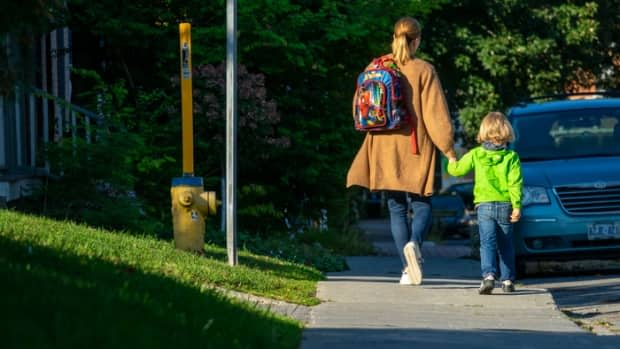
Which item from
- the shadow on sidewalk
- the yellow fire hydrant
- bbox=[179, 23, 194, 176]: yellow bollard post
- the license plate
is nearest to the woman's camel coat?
the yellow fire hydrant

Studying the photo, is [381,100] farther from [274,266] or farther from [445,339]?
[445,339]

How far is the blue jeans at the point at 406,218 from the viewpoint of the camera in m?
10.4

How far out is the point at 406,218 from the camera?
34.6 feet

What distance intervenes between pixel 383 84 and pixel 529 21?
22.1 metres

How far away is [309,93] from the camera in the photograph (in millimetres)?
16719

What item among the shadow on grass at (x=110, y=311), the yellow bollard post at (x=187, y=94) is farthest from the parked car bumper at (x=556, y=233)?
the shadow on grass at (x=110, y=311)

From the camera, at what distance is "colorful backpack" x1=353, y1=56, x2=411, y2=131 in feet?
34.0

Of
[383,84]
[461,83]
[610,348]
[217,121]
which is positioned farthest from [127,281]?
[461,83]

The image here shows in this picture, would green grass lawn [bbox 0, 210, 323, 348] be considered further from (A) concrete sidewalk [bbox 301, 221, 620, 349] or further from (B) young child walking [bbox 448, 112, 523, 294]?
(B) young child walking [bbox 448, 112, 523, 294]

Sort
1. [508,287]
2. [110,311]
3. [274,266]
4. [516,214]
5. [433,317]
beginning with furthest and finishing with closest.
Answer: [274,266]
[516,214]
[508,287]
[433,317]
[110,311]

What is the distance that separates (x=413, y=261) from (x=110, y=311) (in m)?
4.92

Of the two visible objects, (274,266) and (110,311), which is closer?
(110,311)

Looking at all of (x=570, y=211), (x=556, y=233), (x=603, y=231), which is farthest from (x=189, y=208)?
(x=603, y=231)

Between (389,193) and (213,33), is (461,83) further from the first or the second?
(389,193)
